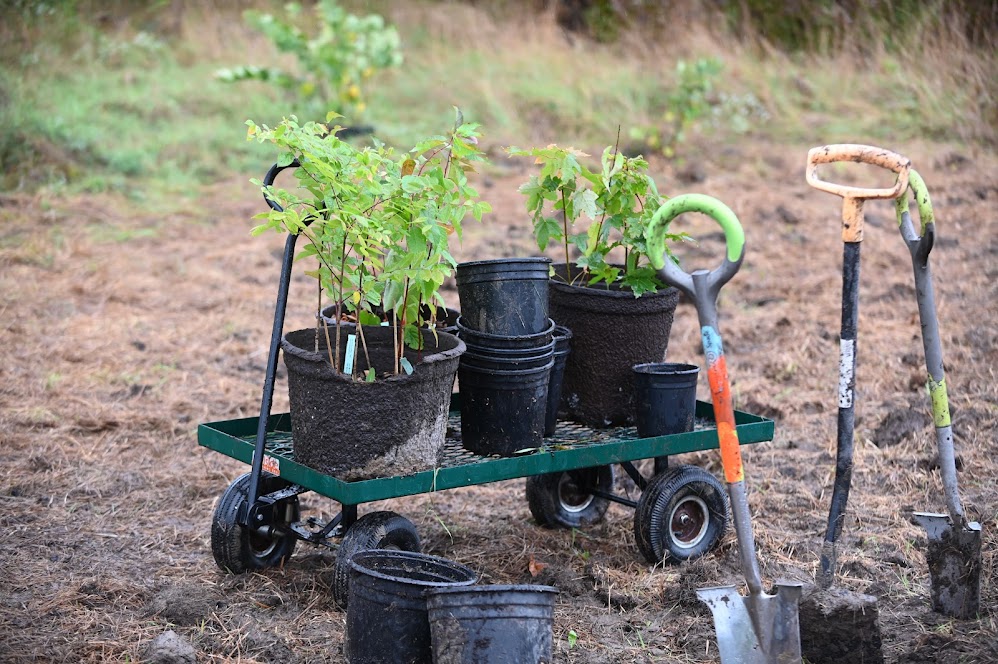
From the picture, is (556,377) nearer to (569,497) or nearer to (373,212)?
(569,497)

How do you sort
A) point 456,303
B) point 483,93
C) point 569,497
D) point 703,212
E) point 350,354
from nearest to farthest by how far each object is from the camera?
point 703,212, point 350,354, point 569,497, point 456,303, point 483,93

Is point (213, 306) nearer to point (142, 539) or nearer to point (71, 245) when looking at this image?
point (71, 245)

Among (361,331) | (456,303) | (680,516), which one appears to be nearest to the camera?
(361,331)

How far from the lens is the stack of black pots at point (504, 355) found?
3.46 m

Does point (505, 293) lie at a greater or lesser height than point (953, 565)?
greater

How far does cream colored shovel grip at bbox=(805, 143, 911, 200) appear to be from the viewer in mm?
2969

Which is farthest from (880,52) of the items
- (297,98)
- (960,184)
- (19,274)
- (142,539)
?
(142,539)

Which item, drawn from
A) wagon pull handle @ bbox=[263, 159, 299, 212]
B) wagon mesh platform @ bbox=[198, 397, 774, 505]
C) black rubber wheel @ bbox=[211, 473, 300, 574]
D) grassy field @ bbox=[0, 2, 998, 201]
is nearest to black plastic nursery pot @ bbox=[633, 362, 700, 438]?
wagon mesh platform @ bbox=[198, 397, 774, 505]

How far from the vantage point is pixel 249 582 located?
3512 millimetres

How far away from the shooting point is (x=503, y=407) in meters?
3.46

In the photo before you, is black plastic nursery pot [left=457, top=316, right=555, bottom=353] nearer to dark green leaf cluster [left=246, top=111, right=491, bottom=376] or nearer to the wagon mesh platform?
dark green leaf cluster [left=246, top=111, right=491, bottom=376]

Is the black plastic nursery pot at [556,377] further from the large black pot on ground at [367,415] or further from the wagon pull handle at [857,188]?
the wagon pull handle at [857,188]

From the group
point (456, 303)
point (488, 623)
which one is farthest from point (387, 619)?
point (456, 303)

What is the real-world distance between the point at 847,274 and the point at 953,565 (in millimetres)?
966
